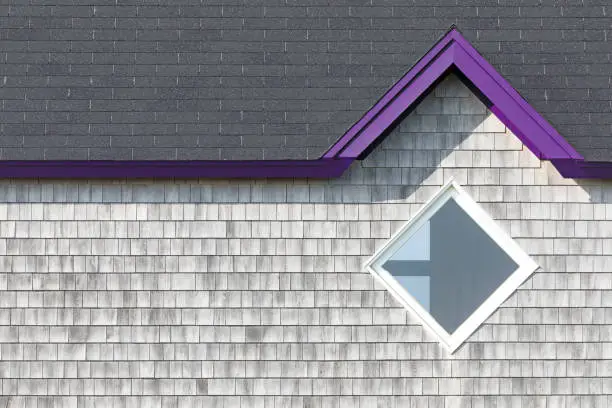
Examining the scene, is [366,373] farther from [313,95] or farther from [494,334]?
[313,95]

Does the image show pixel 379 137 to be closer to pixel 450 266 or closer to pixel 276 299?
pixel 450 266

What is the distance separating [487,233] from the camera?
13.1 meters

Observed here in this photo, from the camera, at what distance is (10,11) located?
538 inches

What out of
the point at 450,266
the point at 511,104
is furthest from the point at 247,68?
the point at 450,266

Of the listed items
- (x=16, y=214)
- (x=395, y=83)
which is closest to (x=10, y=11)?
(x=16, y=214)

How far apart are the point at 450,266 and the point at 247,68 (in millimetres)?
2725

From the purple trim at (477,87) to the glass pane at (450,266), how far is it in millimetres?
991

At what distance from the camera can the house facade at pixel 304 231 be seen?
42.1ft

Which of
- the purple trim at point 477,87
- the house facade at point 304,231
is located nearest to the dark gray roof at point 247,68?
the house facade at point 304,231

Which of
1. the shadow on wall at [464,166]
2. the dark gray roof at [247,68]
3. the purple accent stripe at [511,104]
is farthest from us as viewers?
the shadow on wall at [464,166]

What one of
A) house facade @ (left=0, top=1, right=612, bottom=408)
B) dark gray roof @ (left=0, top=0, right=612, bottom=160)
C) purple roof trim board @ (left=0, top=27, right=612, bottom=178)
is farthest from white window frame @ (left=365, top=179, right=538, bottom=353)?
dark gray roof @ (left=0, top=0, right=612, bottom=160)

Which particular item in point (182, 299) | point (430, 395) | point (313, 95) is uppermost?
point (313, 95)

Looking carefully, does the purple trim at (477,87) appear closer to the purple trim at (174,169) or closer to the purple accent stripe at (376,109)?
the purple accent stripe at (376,109)

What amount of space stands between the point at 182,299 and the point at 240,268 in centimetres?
60
